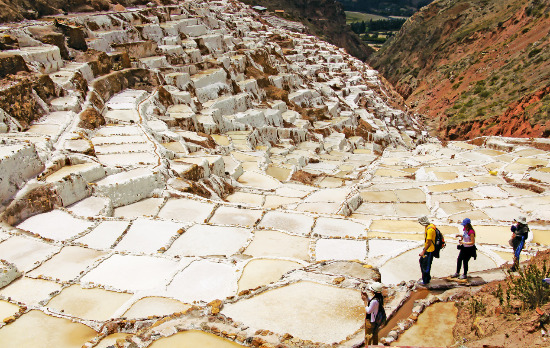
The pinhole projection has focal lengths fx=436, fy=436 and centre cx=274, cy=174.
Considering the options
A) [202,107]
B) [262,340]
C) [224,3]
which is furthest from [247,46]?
[262,340]

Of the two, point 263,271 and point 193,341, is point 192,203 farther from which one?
point 193,341

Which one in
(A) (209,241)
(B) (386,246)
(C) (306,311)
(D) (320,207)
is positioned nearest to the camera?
(C) (306,311)

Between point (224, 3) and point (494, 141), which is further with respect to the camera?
point (224, 3)

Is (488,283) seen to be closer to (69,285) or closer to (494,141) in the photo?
(69,285)

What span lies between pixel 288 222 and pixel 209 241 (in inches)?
86.7

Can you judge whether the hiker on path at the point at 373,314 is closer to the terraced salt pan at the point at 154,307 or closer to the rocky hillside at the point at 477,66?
the terraced salt pan at the point at 154,307

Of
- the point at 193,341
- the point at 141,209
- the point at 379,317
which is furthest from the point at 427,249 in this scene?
the point at 141,209

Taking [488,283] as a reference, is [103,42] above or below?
above

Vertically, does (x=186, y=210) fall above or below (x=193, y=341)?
below

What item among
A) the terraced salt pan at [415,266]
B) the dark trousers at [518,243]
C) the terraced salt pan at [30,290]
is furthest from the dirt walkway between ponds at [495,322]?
the terraced salt pan at [30,290]

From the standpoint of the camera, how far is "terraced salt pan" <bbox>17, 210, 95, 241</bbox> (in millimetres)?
9695

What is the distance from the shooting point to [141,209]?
1179 cm

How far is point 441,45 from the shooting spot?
5419 cm

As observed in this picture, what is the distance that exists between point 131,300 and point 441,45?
2179 inches
